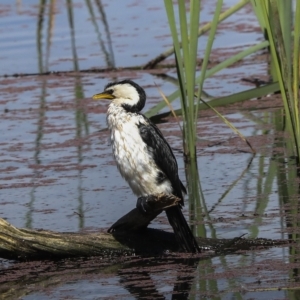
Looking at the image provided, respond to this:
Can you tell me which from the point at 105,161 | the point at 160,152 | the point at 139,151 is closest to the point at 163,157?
the point at 160,152

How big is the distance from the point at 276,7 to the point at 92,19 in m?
9.02

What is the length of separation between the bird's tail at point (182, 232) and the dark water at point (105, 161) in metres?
0.09

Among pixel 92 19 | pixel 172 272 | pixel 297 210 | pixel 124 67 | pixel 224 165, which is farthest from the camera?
pixel 92 19

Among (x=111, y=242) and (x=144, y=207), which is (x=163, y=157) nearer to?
(x=144, y=207)

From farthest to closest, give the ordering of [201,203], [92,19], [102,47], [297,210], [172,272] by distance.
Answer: [92,19], [102,47], [201,203], [297,210], [172,272]

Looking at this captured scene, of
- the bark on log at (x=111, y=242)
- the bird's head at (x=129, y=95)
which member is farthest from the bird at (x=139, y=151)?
the bark on log at (x=111, y=242)

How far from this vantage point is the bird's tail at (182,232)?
5.27 meters

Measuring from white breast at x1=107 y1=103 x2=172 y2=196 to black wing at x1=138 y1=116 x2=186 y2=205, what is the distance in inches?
1.1

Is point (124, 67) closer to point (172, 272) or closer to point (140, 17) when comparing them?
point (140, 17)

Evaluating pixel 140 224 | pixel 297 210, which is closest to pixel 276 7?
pixel 297 210

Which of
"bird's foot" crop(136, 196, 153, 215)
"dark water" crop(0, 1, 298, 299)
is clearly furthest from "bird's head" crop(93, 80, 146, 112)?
"dark water" crop(0, 1, 298, 299)

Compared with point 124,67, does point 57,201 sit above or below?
below

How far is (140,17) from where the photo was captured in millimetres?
15062

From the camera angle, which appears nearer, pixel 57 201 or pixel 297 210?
pixel 297 210
